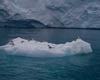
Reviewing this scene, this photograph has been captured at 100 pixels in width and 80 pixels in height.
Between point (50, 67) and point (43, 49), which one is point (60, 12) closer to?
point (43, 49)

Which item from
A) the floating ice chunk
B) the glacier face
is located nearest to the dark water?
the floating ice chunk

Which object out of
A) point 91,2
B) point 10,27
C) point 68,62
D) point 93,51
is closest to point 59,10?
point 91,2

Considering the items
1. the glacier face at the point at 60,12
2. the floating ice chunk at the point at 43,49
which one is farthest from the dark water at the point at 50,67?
the glacier face at the point at 60,12

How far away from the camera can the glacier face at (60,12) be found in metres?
28.4

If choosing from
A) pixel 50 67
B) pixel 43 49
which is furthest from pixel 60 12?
pixel 50 67

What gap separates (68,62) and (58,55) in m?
1.15

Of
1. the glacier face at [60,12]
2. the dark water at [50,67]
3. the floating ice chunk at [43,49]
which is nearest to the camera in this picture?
the dark water at [50,67]

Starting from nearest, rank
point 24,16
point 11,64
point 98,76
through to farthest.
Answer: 1. point 98,76
2. point 11,64
3. point 24,16

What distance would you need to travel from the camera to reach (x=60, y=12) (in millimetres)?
29219

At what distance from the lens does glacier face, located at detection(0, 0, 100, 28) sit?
28.4m

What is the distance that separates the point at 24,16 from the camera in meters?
28.5

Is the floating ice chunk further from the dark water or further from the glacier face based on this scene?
the glacier face

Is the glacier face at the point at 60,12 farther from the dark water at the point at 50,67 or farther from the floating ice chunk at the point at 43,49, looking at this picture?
the dark water at the point at 50,67

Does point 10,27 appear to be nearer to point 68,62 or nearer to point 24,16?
point 24,16
